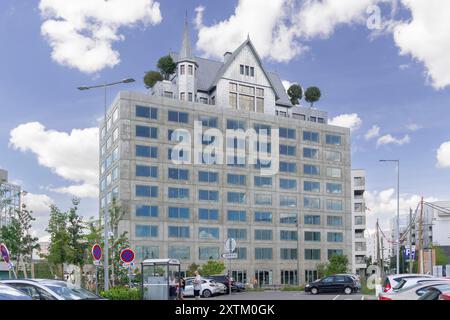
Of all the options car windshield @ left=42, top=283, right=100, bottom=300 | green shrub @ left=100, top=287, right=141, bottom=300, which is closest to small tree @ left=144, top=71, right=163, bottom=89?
green shrub @ left=100, top=287, right=141, bottom=300

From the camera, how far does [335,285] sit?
1897 inches

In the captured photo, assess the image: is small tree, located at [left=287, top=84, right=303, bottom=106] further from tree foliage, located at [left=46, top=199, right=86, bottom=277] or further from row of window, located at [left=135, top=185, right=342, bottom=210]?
tree foliage, located at [left=46, top=199, right=86, bottom=277]

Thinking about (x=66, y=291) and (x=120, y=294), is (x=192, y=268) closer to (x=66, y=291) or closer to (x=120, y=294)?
(x=120, y=294)

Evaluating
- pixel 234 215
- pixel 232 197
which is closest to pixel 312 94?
pixel 232 197

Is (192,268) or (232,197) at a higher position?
(232,197)

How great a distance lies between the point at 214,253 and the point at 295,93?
116ft

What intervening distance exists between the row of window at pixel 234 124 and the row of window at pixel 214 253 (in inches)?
776

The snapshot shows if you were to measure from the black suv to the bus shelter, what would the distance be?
20756 millimetres

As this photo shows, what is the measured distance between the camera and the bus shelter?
96.4ft

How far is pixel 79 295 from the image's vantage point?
15.9m

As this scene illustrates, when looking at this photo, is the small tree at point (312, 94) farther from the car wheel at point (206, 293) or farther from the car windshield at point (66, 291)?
the car windshield at point (66, 291)
